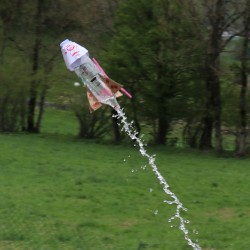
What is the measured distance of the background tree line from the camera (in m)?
18.3

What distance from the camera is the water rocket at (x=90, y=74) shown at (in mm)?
6820

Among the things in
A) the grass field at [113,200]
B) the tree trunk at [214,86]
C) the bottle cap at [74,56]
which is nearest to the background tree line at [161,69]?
the tree trunk at [214,86]

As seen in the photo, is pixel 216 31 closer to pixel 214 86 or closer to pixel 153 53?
pixel 214 86

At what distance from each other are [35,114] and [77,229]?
16.2 metres

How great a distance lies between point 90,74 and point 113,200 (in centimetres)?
420

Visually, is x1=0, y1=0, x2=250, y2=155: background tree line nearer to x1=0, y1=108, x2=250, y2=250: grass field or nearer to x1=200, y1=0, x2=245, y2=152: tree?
x1=200, y1=0, x2=245, y2=152: tree

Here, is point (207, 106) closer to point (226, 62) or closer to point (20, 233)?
point (226, 62)

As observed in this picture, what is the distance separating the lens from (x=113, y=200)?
35.2 ft

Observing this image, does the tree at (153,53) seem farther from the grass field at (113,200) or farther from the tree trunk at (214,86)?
the grass field at (113,200)

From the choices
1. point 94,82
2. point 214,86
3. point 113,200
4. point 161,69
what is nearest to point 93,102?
point 94,82

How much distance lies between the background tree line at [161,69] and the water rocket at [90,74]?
1151 cm

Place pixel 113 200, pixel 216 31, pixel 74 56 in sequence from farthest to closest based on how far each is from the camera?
pixel 216 31
pixel 113 200
pixel 74 56

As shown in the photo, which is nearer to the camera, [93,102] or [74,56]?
[74,56]

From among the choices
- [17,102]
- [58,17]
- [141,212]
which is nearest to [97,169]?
[141,212]
